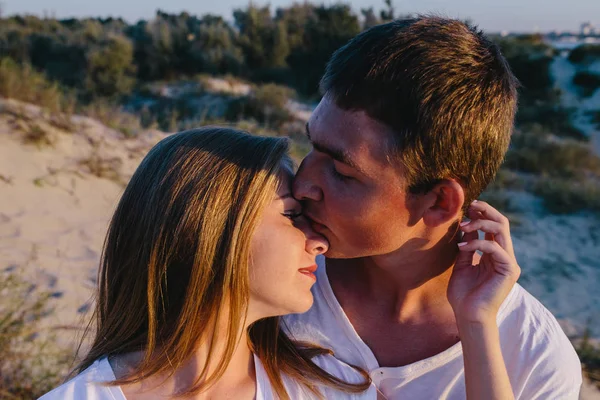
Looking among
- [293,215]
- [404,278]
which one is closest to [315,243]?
[293,215]

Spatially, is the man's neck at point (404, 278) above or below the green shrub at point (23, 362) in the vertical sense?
above

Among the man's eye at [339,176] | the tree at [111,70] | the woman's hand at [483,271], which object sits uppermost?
the man's eye at [339,176]

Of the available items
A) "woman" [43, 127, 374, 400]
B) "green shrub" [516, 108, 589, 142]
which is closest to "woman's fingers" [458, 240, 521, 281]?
"woman" [43, 127, 374, 400]

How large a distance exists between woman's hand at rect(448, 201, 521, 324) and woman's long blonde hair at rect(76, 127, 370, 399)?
73cm

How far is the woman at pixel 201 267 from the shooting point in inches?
71.4

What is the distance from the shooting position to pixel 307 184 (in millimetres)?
1959

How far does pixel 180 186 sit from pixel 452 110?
0.91 metres

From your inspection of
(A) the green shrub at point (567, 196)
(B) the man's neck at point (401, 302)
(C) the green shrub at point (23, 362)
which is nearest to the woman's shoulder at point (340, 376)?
(B) the man's neck at point (401, 302)

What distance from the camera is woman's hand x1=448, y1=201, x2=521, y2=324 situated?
1.98 m

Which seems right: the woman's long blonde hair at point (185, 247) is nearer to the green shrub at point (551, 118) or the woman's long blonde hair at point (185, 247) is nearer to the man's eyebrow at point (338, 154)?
the man's eyebrow at point (338, 154)

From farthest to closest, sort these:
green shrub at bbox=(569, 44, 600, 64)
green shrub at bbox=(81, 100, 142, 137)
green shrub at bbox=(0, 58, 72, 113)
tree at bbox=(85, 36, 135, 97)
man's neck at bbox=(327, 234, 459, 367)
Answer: green shrub at bbox=(569, 44, 600, 64) < tree at bbox=(85, 36, 135, 97) < green shrub at bbox=(81, 100, 142, 137) < green shrub at bbox=(0, 58, 72, 113) < man's neck at bbox=(327, 234, 459, 367)

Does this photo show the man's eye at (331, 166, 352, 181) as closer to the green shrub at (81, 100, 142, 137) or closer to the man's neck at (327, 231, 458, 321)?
the man's neck at (327, 231, 458, 321)

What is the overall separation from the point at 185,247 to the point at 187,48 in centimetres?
1745

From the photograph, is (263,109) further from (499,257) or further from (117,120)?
(499,257)
